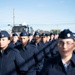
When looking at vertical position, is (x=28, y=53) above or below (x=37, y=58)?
above

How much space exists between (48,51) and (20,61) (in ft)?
16.9

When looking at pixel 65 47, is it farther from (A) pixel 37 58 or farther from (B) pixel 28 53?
(A) pixel 37 58

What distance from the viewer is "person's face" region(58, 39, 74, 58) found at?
10.4ft

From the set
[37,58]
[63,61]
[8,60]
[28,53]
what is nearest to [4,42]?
[8,60]

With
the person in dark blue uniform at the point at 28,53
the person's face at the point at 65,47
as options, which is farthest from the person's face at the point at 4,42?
the person's face at the point at 65,47

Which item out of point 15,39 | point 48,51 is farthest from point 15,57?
point 15,39

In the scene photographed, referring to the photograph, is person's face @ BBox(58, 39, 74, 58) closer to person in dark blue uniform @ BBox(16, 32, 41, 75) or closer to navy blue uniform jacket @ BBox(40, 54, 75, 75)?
navy blue uniform jacket @ BBox(40, 54, 75, 75)

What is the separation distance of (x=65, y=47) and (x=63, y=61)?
21cm

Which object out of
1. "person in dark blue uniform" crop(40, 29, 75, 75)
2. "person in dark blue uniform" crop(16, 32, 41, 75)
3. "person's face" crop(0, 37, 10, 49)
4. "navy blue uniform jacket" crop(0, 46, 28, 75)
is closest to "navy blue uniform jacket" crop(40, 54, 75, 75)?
"person in dark blue uniform" crop(40, 29, 75, 75)

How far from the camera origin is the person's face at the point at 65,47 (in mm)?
3160

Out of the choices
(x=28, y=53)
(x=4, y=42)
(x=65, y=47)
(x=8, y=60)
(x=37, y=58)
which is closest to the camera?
(x=65, y=47)

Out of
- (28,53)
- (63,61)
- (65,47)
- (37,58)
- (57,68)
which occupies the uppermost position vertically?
(65,47)

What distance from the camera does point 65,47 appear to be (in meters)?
3.17

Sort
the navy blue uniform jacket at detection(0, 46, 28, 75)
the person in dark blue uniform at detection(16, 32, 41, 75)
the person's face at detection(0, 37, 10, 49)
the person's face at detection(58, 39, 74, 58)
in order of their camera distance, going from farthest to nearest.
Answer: the person in dark blue uniform at detection(16, 32, 41, 75) → the person's face at detection(0, 37, 10, 49) → the navy blue uniform jacket at detection(0, 46, 28, 75) → the person's face at detection(58, 39, 74, 58)
